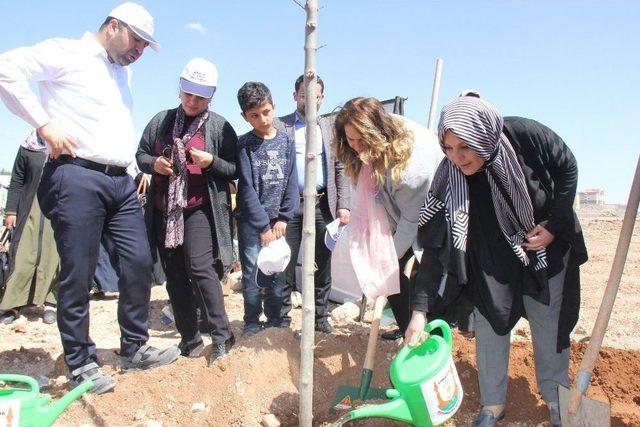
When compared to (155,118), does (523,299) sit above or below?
below

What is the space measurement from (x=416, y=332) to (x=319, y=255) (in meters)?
1.64

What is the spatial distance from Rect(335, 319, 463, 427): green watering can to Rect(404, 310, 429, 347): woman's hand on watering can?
7 centimetres

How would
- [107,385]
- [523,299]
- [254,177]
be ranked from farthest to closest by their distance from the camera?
[254,177]
[107,385]
[523,299]

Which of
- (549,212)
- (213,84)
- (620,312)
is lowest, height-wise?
(620,312)

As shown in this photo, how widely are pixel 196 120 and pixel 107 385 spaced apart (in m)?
1.51

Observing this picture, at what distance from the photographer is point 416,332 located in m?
2.64

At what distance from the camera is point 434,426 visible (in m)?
2.50

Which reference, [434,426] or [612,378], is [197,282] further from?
[612,378]

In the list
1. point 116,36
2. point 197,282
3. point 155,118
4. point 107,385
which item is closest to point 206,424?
point 107,385

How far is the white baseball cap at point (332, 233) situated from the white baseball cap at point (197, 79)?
3.61ft

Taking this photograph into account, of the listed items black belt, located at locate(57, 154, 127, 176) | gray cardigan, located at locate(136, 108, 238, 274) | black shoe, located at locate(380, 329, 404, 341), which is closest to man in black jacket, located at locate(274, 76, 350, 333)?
black shoe, located at locate(380, 329, 404, 341)

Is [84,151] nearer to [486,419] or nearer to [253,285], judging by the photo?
[253,285]

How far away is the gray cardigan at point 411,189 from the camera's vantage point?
3152 mm

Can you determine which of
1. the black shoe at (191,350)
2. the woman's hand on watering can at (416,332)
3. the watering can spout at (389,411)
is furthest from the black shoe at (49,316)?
the woman's hand on watering can at (416,332)
